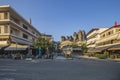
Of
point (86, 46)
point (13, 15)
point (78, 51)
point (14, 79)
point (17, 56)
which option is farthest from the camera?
point (78, 51)

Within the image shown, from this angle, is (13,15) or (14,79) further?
(13,15)

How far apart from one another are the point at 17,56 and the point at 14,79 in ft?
119

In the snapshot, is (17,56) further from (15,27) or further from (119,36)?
(119,36)

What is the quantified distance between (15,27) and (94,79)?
50.7 metres

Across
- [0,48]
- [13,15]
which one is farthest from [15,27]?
[0,48]

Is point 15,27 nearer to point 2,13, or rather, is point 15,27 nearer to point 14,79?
point 2,13

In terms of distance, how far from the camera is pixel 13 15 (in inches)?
2512

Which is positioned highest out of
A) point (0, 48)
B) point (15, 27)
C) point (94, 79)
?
point (15, 27)

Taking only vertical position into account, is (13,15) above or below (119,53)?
above

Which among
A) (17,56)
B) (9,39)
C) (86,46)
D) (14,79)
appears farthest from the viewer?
(86,46)

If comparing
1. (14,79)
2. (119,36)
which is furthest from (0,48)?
(14,79)

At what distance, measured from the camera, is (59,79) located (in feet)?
51.0

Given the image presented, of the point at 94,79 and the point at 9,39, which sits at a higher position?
the point at 9,39

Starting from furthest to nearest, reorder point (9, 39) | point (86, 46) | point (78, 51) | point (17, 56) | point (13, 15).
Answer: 1. point (78, 51)
2. point (86, 46)
3. point (13, 15)
4. point (9, 39)
5. point (17, 56)
